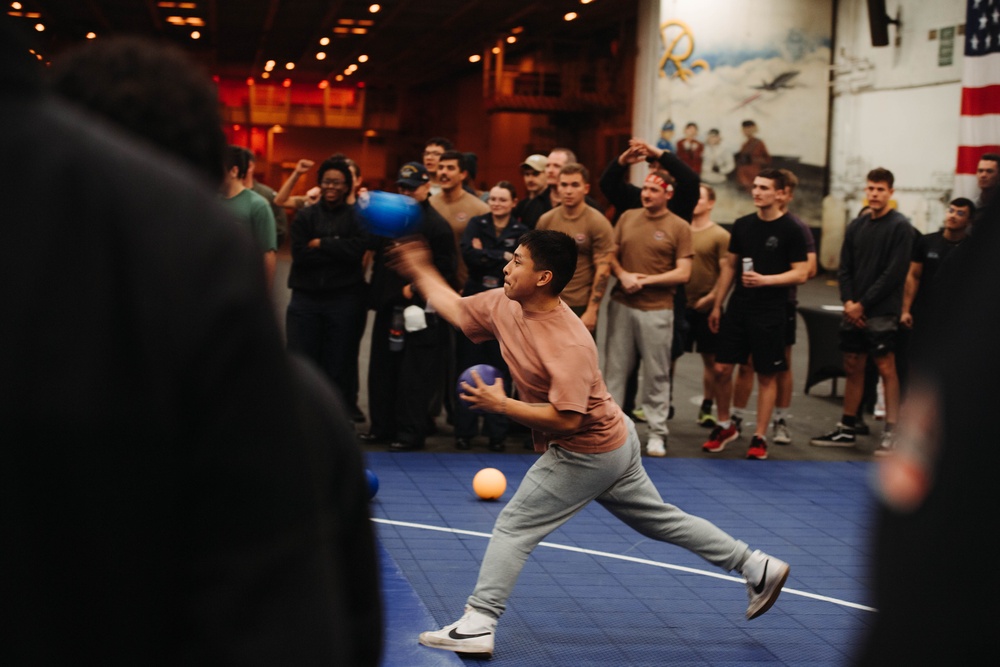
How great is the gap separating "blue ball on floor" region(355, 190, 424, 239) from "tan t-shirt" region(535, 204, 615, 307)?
7.94 ft

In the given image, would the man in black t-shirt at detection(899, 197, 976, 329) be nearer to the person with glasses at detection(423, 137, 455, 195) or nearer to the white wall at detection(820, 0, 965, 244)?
the person with glasses at detection(423, 137, 455, 195)

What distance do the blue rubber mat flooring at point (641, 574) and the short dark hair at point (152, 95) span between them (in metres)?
3.17

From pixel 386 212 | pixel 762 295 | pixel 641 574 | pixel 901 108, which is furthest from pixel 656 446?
pixel 901 108

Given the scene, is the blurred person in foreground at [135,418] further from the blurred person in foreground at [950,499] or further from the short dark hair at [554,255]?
the short dark hair at [554,255]

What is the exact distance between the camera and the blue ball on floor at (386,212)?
273 inches

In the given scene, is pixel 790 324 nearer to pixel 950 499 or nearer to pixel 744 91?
pixel 950 499

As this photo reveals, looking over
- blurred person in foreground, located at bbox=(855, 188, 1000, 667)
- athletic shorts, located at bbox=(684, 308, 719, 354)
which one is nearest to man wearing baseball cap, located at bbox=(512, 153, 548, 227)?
athletic shorts, located at bbox=(684, 308, 719, 354)

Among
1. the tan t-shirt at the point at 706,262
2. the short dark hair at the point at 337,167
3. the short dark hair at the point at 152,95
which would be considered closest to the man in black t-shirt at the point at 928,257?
the tan t-shirt at the point at 706,262

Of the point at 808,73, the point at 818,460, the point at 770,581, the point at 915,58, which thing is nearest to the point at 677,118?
the point at 808,73

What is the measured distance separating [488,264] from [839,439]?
3.54 meters

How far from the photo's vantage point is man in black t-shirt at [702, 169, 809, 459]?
30.8ft

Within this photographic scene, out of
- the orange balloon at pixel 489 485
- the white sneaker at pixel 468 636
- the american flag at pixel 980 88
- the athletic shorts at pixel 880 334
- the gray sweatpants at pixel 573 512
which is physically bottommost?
the orange balloon at pixel 489 485

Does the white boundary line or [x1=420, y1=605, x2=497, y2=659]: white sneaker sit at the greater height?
[x1=420, y1=605, x2=497, y2=659]: white sneaker

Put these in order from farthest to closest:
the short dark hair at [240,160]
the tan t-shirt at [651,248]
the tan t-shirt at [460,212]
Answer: the tan t-shirt at [460,212]
the tan t-shirt at [651,248]
the short dark hair at [240,160]
